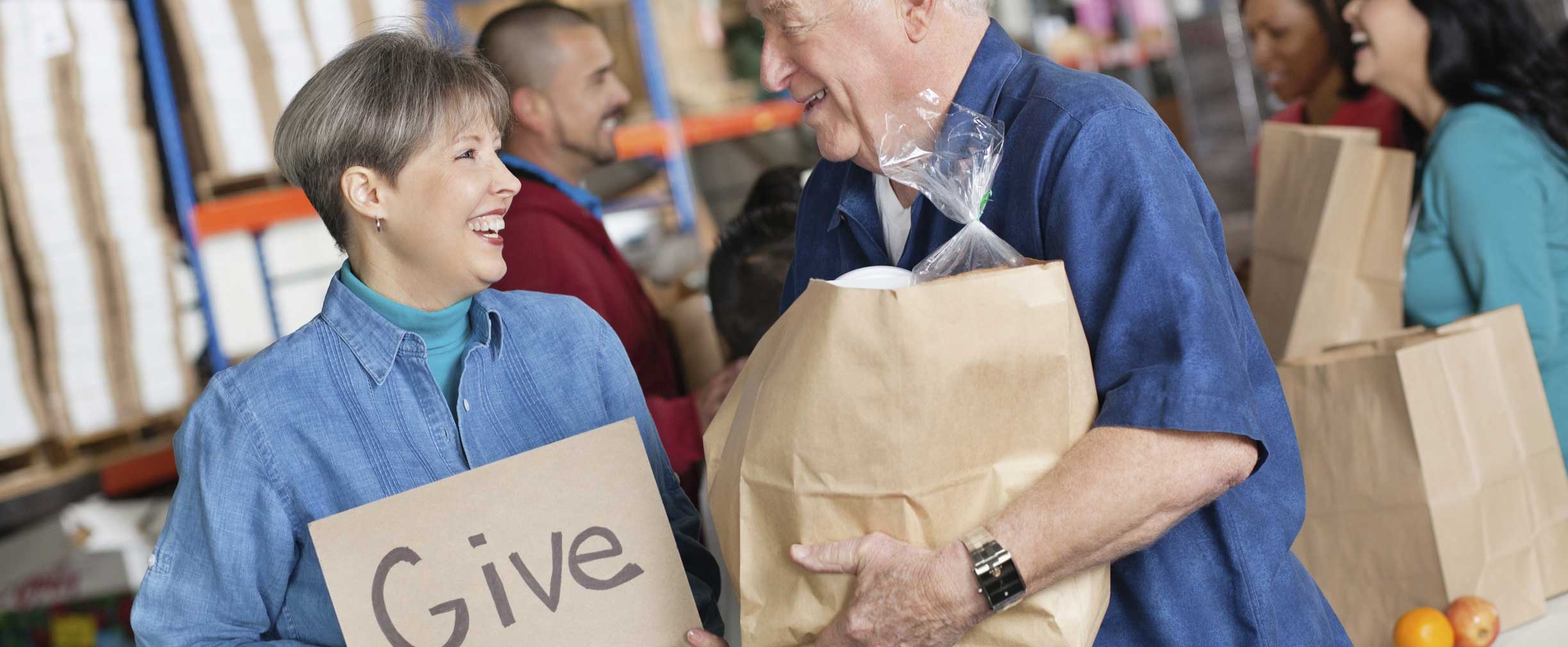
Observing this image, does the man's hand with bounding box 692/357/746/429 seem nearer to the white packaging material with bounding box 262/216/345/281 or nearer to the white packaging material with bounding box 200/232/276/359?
the white packaging material with bounding box 262/216/345/281

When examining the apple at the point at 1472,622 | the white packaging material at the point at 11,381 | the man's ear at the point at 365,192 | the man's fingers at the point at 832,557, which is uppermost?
the man's ear at the point at 365,192

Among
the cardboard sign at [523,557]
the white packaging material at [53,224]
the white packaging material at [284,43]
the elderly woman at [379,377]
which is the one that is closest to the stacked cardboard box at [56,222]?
the white packaging material at [53,224]

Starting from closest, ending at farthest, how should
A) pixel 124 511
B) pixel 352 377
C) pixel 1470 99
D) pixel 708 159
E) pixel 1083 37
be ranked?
1. pixel 352 377
2. pixel 1470 99
3. pixel 124 511
4. pixel 708 159
5. pixel 1083 37

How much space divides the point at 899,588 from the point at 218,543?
2.50 feet

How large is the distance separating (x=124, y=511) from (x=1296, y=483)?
374 centimetres

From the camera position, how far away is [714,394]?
230 cm

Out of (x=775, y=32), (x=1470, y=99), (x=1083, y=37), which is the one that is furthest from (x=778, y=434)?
(x=1083, y=37)

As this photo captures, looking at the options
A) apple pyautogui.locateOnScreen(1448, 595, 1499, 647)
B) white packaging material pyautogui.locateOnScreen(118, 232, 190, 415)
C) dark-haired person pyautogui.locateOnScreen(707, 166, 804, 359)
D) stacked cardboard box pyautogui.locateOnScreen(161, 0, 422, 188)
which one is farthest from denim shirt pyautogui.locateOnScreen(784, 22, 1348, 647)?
white packaging material pyautogui.locateOnScreen(118, 232, 190, 415)

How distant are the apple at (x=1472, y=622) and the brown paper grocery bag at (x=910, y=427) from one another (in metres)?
1.12

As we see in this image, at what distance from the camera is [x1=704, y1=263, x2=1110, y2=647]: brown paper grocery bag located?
3.34 ft

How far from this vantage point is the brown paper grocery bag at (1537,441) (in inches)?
80.6

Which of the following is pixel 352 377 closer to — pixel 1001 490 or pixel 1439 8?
pixel 1001 490

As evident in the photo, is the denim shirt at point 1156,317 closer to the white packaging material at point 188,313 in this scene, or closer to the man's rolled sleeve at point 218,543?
the man's rolled sleeve at point 218,543

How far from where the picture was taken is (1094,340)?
1.15m
